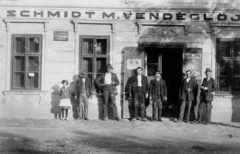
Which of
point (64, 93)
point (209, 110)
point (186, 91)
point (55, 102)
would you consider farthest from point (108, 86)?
point (209, 110)

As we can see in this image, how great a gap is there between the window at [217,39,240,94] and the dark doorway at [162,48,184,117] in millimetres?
1375

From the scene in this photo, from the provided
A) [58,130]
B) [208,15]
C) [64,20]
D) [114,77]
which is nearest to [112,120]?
[114,77]

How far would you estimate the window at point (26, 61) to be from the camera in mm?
11867

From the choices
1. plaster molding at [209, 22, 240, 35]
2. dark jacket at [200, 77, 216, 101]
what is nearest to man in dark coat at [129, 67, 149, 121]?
dark jacket at [200, 77, 216, 101]

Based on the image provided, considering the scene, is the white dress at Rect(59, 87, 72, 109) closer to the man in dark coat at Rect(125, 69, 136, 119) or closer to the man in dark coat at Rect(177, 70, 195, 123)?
the man in dark coat at Rect(125, 69, 136, 119)

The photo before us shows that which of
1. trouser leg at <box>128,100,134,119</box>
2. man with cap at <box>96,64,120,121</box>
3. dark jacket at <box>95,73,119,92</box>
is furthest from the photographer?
trouser leg at <box>128,100,134,119</box>

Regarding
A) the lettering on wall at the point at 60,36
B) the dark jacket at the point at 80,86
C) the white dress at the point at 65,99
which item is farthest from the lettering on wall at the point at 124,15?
the white dress at the point at 65,99

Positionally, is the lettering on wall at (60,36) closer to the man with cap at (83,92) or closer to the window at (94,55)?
the window at (94,55)

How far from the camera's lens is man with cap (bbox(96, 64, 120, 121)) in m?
11.4

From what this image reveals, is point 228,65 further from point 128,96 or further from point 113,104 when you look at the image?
point 113,104

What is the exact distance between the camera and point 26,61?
11852 mm

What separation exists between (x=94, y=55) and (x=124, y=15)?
1.72 m

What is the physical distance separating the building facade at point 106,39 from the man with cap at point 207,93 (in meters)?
0.66

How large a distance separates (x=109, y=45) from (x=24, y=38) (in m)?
2.96
